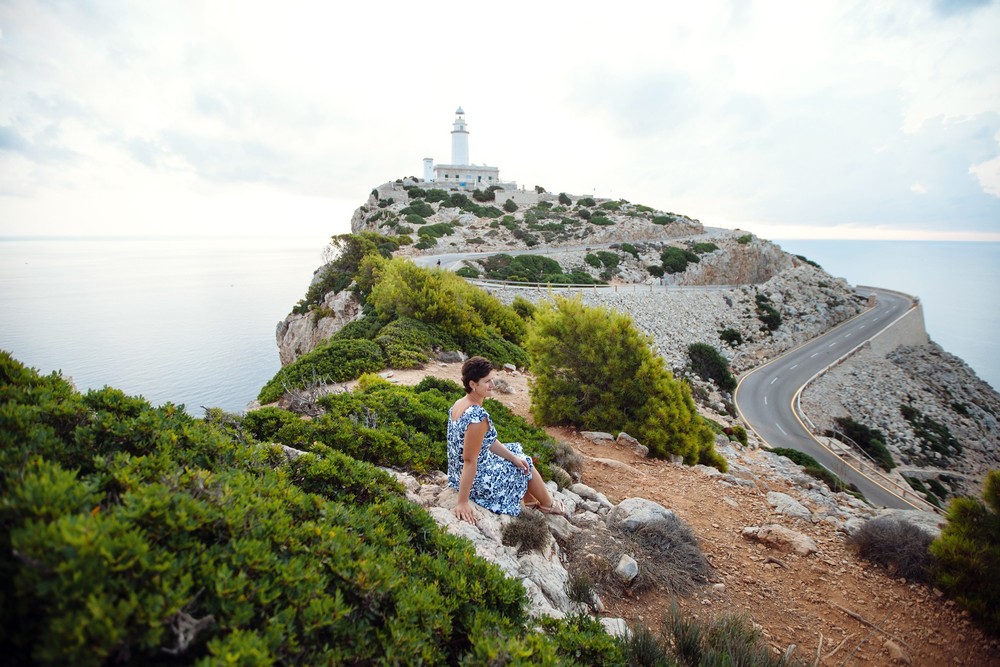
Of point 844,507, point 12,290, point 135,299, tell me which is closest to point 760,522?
point 844,507

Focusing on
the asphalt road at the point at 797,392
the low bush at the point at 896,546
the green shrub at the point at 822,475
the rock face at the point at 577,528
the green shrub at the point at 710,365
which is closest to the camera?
the rock face at the point at 577,528

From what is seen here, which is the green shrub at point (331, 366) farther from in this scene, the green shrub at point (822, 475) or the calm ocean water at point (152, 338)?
the green shrub at point (822, 475)

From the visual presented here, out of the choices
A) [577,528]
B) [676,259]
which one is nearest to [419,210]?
[676,259]

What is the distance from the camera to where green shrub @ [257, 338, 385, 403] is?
8.81m

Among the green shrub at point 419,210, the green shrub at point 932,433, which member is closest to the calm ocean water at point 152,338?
the green shrub at point 419,210

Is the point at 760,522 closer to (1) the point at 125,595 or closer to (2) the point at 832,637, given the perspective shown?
(2) the point at 832,637

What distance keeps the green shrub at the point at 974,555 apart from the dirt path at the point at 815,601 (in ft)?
0.53

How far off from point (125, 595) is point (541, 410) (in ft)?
25.4

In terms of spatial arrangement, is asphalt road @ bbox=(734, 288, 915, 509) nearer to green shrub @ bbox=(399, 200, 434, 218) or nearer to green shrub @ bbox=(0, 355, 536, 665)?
green shrub @ bbox=(0, 355, 536, 665)

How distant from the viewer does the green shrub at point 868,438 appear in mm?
21469

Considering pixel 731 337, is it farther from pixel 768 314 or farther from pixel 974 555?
pixel 974 555

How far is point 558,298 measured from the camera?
31.3 feet

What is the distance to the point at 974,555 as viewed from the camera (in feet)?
13.3

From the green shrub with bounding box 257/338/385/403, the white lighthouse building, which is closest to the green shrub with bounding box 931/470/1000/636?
the green shrub with bounding box 257/338/385/403
